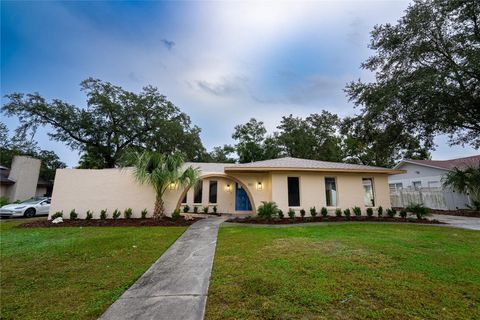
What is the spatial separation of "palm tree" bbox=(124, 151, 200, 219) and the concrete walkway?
5.41 metres

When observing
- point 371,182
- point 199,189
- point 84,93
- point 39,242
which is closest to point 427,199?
point 371,182

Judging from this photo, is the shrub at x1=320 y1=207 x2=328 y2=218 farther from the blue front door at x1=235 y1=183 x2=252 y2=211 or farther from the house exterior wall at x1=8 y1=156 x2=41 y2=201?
the house exterior wall at x1=8 y1=156 x2=41 y2=201

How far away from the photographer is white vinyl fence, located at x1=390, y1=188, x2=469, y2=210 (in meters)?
14.6

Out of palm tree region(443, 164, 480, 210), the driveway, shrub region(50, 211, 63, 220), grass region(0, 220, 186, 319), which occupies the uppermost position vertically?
palm tree region(443, 164, 480, 210)

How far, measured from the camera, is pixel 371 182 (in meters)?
11.9

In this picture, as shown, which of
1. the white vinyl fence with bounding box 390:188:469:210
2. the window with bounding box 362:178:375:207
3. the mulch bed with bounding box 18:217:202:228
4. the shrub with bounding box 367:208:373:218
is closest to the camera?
the mulch bed with bounding box 18:217:202:228

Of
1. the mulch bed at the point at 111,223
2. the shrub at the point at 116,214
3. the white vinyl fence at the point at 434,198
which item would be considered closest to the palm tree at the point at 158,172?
the mulch bed at the point at 111,223

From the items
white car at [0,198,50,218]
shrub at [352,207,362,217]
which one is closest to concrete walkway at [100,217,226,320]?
shrub at [352,207,362,217]

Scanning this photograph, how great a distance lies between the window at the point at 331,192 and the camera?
11328mm

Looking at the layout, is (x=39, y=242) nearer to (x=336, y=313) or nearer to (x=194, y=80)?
(x=336, y=313)

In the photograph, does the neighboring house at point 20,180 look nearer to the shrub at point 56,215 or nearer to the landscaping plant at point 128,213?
the shrub at point 56,215

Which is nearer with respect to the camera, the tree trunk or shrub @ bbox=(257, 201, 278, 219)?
shrub @ bbox=(257, 201, 278, 219)

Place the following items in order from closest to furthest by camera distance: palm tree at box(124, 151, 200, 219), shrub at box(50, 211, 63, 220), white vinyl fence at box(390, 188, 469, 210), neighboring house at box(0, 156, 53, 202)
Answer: palm tree at box(124, 151, 200, 219) → shrub at box(50, 211, 63, 220) → white vinyl fence at box(390, 188, 469, 210) → neighboring house at box(0, 156, 53, 202)

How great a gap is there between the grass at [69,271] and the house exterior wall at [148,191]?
12.1 ft
